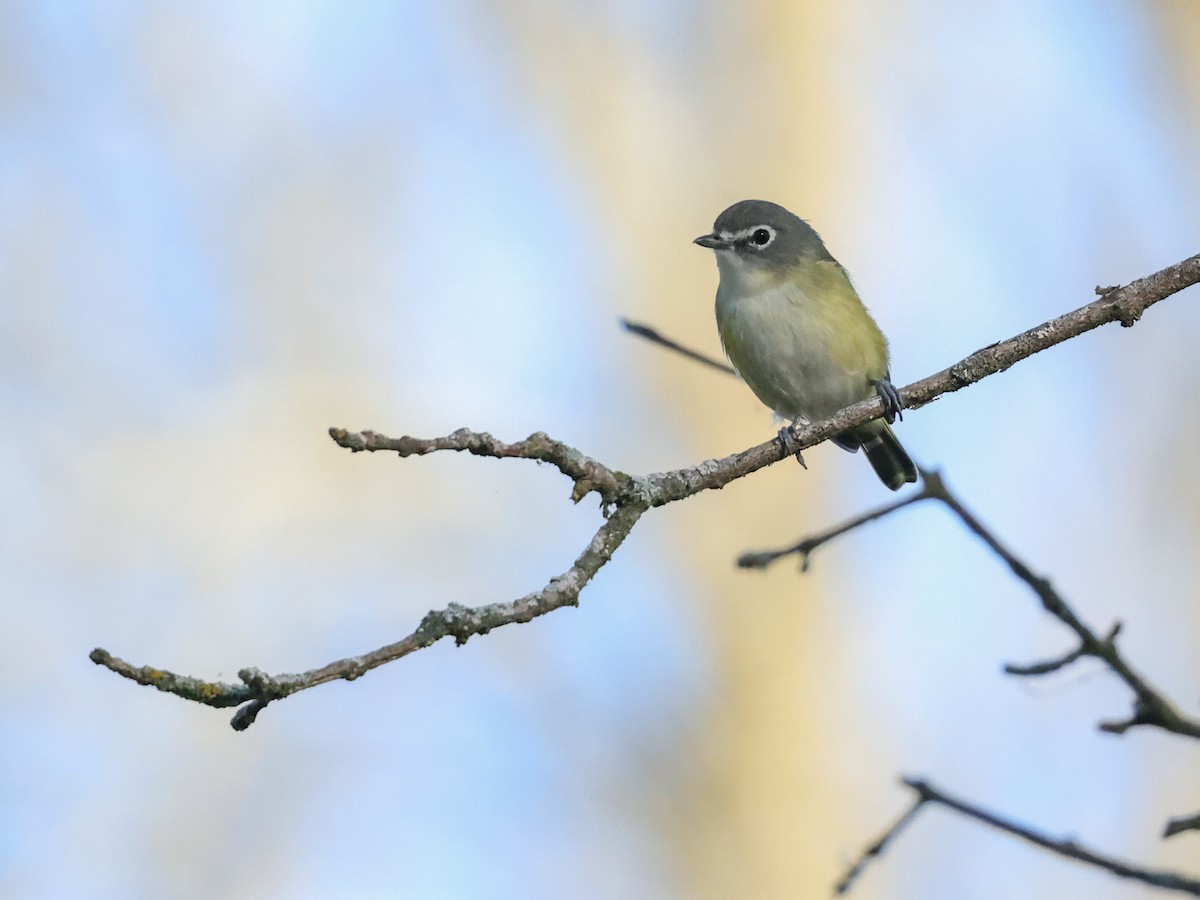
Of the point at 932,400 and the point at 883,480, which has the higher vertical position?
the point at 883,480

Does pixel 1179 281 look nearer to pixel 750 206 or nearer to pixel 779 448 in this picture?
pixel 779 448

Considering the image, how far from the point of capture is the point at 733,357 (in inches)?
278

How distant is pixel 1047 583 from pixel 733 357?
16.7ft

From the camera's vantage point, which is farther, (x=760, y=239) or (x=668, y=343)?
(x=760, y=239)

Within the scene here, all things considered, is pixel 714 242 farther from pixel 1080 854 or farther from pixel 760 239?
pixel 1080 854

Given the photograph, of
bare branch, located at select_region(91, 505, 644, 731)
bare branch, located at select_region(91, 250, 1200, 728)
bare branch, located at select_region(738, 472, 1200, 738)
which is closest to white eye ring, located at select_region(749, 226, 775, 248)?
bare branch, located at select_region(91, 250, 1200, 728)

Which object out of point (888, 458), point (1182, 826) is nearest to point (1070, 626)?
point (1182, 826)

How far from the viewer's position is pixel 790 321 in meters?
6.66

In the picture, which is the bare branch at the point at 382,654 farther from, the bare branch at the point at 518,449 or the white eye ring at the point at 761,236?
the white eye ring at the point at 761,236

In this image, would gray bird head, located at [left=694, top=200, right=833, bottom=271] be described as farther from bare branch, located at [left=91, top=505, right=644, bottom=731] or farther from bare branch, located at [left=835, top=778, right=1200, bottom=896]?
bare branch, located at [left=835, top=778, right=1200, bottom=896]

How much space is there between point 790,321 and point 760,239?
69 centimetres

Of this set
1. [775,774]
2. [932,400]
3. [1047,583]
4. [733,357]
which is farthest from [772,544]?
[1047,583]

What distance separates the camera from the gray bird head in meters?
6.98

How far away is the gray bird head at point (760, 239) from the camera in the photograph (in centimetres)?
698
